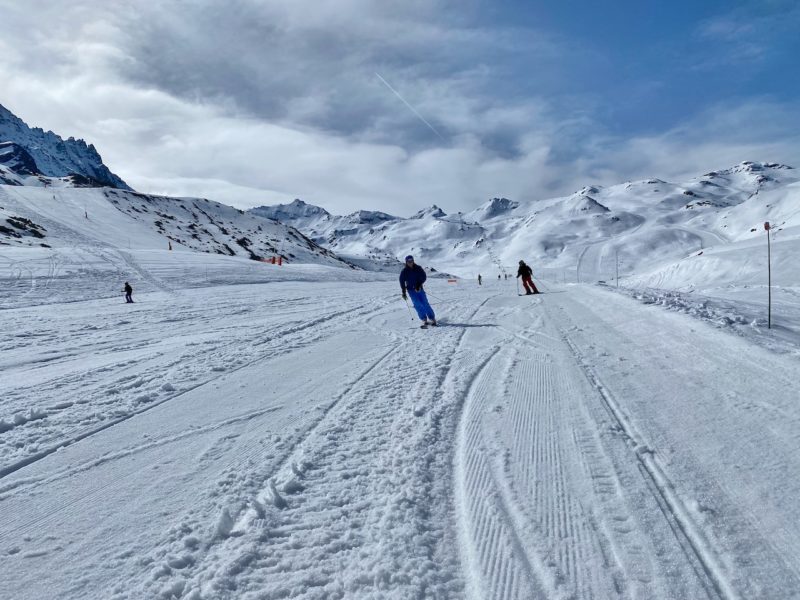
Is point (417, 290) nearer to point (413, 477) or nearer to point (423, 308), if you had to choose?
point (423, 308)

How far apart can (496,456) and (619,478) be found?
2.93 feet

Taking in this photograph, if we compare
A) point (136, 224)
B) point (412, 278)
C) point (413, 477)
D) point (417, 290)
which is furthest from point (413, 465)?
point (136, 224)

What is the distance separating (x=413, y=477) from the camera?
3307 mm

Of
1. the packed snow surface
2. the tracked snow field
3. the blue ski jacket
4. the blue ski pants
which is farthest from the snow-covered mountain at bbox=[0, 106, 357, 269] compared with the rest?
the tracked snow field

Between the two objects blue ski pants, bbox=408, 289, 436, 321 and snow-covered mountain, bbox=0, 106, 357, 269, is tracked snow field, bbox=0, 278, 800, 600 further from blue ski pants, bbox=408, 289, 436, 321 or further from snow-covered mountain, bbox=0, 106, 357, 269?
snow-covered mountain, bbox=0, 106, 357, 269

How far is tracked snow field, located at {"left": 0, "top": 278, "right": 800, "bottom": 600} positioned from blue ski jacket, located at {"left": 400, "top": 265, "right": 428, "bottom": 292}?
14.4 ft

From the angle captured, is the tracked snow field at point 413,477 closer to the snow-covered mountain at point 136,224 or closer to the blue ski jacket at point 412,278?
the blue ski jacket at point 412,278

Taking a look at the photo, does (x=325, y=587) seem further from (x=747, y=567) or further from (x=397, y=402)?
(x=397, y=402)

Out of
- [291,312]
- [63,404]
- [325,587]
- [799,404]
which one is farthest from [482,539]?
[291,312]

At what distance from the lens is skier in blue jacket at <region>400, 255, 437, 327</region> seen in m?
10.9

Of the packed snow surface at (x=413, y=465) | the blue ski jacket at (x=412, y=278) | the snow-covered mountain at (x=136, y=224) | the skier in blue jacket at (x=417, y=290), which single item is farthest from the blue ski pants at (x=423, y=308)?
the snow-covered mountain at (x=136, y=224)

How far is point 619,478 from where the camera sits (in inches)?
124

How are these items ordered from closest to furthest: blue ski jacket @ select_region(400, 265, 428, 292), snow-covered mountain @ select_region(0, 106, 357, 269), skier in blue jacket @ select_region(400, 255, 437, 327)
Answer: skier in blue jacket @ select_region(400, 255, 437, 327) → blue ski jacket @ select_region(400, 265, 428, 292) → snow-covered mountain @ select_region(0, 106, 357, 269)

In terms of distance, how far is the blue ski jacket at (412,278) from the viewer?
11.2 meters
